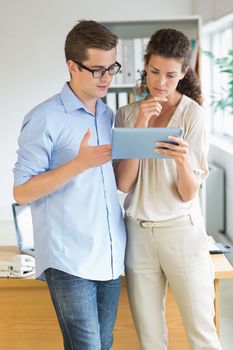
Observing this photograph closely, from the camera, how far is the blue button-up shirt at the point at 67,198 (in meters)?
1.79

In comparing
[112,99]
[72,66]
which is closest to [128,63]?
[112,99]

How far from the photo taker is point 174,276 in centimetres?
200

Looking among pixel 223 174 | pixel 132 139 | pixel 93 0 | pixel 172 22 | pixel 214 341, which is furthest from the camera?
pixel 93 0

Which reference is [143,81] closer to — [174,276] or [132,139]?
[132,139]

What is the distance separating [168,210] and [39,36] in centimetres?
369

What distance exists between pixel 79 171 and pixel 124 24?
2.86 metres

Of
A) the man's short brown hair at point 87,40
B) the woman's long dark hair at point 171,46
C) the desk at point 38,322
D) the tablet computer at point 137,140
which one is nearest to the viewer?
the tablet computer at point 137,140

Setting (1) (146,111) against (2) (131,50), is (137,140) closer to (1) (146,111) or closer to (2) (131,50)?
(1) (146,111)

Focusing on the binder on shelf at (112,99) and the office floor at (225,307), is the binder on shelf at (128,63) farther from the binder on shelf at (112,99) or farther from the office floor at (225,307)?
the office floor at (225,307)

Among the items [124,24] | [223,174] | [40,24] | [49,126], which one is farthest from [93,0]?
[49,126]

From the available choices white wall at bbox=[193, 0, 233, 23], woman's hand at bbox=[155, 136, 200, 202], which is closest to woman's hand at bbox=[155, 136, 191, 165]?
woman's hand at bbox=[155, 136, 200, 202]

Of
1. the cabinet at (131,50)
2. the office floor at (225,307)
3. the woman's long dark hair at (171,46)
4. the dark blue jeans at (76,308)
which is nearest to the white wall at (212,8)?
the cabinet at (131,50)

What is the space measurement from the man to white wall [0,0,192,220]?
353 centimetres

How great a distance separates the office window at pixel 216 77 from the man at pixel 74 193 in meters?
3.70
